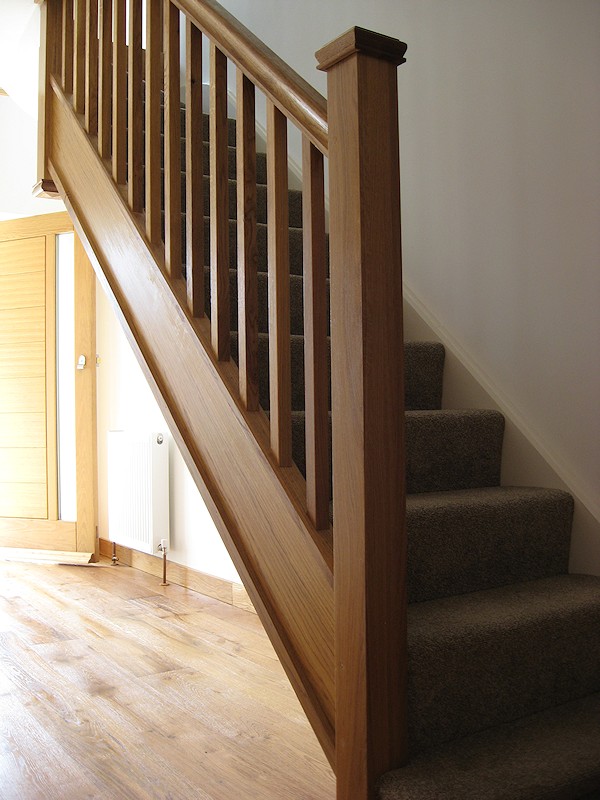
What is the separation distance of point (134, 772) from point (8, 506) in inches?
124

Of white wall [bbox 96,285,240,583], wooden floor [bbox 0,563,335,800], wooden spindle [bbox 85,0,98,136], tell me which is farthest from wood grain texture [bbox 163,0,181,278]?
white wall [bbox 96,285,240,583]

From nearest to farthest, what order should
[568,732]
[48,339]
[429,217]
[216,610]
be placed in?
[568,732] < [429,217] < [216,610] < [48,339]

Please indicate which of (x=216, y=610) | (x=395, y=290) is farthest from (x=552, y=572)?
(x=216, y=610)

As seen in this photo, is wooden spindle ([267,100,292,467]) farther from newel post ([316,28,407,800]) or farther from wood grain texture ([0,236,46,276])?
wood grain texture ([0,236,46,276])

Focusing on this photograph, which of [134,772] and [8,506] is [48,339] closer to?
[8,506]

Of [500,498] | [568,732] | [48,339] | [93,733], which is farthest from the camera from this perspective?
[48,339]

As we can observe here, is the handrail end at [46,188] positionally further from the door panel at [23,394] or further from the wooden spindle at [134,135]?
the door panel at [23,394]

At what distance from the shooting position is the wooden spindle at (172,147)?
2006 millimetres

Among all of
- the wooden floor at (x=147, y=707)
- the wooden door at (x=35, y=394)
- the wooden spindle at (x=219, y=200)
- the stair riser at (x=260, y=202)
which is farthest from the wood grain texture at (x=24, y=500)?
the wooden spindle at (x=219, y=200)

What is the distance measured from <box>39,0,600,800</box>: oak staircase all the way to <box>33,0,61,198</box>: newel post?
71 centimetres

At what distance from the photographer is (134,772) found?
1.99m

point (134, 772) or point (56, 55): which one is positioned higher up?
point (56, 55)

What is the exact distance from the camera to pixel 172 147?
2.03 m

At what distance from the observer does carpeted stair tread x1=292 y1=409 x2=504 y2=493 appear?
2.03 metres
